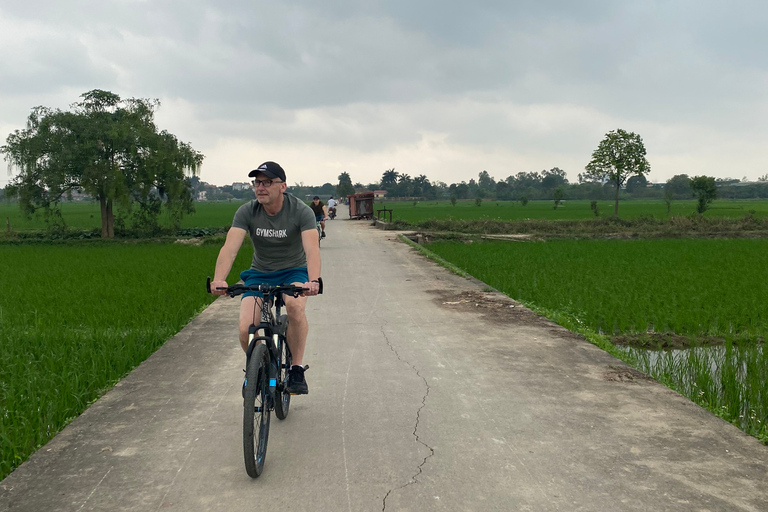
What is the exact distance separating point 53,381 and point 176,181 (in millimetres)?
25369

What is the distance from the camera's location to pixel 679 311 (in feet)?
31.0

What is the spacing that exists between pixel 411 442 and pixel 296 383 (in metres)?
0.90

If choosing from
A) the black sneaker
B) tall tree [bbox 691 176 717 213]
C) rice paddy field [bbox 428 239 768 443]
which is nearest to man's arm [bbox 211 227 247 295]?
the black sneaker

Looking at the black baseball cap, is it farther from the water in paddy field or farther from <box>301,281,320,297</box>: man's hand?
the water in paddy field

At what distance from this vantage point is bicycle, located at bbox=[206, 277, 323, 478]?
3481 mm

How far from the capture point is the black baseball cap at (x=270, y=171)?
3.99 meters

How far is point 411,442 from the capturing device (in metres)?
4.14

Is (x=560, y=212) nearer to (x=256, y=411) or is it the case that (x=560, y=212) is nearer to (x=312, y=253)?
(x=312, y=253)

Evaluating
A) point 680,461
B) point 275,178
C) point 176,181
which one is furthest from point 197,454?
point 176,181

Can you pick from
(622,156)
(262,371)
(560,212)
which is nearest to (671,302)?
(262,371)

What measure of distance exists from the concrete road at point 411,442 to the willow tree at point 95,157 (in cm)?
2336

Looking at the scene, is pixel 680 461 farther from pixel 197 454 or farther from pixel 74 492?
pixel 74 492

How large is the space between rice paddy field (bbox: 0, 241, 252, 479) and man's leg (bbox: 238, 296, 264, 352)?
1.57 m

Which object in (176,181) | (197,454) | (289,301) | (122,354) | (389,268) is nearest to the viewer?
(197,454)
